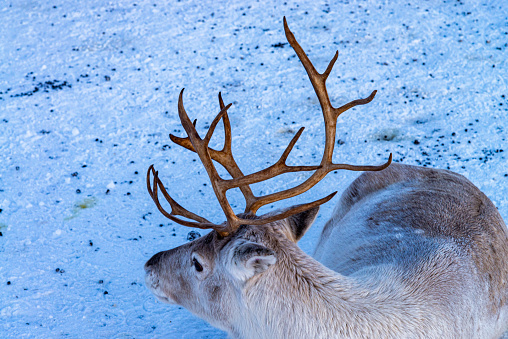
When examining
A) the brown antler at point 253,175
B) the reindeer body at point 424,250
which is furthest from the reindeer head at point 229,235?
the reindeer body at point 424,250

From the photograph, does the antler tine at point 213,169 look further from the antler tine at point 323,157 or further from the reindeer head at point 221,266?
the antler tine at point 323,157

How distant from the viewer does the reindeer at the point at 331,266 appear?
8.63 ft

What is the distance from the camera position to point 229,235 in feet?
9.24

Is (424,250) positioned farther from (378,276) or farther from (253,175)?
(253,175)

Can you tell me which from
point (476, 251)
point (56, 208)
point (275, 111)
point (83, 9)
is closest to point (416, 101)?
point (275, 111)

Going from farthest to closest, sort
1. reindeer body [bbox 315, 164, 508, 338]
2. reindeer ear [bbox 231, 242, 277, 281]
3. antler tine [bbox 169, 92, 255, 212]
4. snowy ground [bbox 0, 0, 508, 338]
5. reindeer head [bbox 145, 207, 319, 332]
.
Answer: snowy ground [bbox 0, 0, 508, 338] → antler tine [bbox 169, 92, 255, 212] → reindeer body [bbox 315, 164, 508, 338] → reindeer head [bbox 145, 207, 319, 332] → reindeer ear [bbox 231, 242, 277, 281]

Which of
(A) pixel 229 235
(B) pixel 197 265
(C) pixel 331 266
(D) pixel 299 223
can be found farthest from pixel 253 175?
(C) pixel 331 266

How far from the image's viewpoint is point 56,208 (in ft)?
16.5

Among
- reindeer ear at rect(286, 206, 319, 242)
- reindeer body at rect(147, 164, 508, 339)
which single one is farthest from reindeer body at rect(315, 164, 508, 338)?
reindeer ear at rect(286, 206, 319, 242)

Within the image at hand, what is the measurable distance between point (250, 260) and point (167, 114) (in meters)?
4.11

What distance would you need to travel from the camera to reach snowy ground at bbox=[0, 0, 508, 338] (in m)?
4.31

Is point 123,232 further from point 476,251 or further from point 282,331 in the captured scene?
point 476,251

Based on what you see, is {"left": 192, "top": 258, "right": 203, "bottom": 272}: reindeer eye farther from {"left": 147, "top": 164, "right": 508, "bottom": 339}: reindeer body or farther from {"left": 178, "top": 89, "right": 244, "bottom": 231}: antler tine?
{"left": 178, "top": 89, "right": 244, "bottom": 231}: antler tine

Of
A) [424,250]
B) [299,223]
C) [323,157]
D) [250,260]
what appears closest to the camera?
[250,260]
